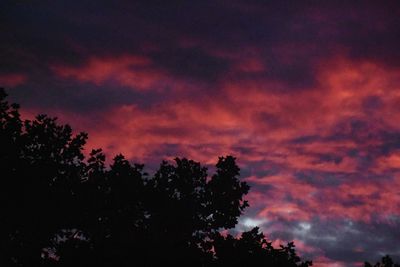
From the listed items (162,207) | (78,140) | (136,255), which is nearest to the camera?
(136,255)

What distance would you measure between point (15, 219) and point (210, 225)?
11.9 metres

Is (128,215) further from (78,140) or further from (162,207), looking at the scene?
(78,140)

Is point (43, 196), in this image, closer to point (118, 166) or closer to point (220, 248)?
point (118, 166)

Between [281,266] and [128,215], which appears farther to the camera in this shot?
[128,215]

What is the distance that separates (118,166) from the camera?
2828cm

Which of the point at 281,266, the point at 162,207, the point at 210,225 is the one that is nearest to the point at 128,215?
the point at 162,207

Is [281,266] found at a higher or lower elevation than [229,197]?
lower

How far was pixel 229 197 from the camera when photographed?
27.2 m

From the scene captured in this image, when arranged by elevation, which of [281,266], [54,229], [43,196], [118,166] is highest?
[118,166]

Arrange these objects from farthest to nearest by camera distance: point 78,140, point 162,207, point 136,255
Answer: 1. point 78,140
2. point 162,207
3. point 136,255

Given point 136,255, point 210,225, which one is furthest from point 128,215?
point 136,255

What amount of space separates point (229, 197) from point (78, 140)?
10.4 meters

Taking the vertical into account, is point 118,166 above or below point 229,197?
above

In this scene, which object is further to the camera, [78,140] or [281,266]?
[78,140]
